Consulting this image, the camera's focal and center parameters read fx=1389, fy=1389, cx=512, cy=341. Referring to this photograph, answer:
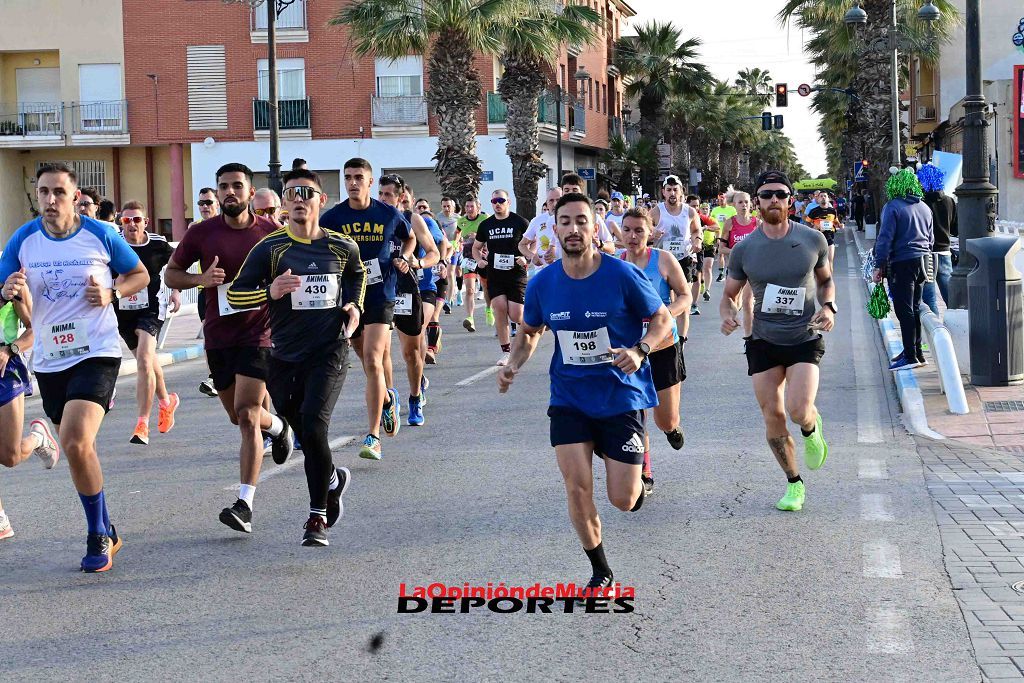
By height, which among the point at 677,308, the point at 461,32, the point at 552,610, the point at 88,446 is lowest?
the point at 552,610

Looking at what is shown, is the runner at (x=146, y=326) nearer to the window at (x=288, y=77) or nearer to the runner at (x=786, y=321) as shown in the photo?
the runner at (x=786, y=321)

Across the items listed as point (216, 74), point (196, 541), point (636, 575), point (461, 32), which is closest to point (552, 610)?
point (636, 575)

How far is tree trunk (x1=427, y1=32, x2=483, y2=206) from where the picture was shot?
114 ft

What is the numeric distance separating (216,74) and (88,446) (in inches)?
1639

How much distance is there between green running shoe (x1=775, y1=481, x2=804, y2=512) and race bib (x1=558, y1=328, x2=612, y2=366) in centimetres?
217

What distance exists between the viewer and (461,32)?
33875mm

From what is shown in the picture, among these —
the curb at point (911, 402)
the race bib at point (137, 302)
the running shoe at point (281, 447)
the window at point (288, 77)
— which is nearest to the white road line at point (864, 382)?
the curb at point (911, 402)

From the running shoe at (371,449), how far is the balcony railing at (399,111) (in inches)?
1474

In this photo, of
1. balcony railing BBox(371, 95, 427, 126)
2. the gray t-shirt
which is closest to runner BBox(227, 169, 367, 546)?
the gray t-shirt

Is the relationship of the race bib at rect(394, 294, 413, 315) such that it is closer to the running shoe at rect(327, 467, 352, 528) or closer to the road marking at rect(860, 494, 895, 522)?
the running shoe at rect(327, 467, 352, 528)

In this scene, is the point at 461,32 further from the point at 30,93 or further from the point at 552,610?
the point at 552,610

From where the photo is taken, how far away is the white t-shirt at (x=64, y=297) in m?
6.63

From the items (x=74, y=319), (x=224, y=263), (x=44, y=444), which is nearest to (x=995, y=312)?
(x=224, y=263)

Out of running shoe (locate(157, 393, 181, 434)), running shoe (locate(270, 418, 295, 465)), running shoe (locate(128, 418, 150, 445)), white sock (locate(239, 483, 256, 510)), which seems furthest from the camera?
running shoe (locate(157, 393, 181, 434))
